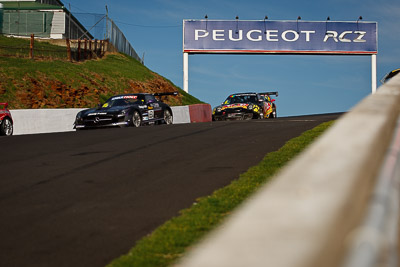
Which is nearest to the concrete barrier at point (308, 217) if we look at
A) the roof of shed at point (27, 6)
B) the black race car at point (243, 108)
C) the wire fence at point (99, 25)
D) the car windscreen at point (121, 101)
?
the car windscreen at point (121, 101)

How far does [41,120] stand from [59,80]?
35.4 feet

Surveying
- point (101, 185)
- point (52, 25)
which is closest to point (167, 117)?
point (101, 185)

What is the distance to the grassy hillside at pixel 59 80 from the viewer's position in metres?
30.9

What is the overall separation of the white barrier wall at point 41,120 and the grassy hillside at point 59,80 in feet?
18.8

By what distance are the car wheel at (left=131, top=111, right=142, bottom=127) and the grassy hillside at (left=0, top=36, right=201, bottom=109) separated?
1152 cm

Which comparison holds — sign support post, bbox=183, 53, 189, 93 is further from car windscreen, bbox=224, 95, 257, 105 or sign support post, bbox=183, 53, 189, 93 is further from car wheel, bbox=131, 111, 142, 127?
car wheel, bbox=131, 111, 142, 127

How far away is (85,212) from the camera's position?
6.54 meters

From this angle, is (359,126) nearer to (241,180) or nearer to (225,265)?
(225,265)

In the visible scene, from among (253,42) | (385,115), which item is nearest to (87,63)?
(253,42)

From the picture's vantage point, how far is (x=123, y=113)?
19.5 metres

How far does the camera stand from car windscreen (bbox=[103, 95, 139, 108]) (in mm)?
20734

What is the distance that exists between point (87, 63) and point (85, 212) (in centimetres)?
3520

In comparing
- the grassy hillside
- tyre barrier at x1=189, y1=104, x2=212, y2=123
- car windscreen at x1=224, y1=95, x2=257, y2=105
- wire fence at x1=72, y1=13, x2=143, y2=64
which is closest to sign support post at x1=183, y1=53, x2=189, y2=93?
the grassy hillside

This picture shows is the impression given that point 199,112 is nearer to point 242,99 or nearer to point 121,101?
point 242,99
